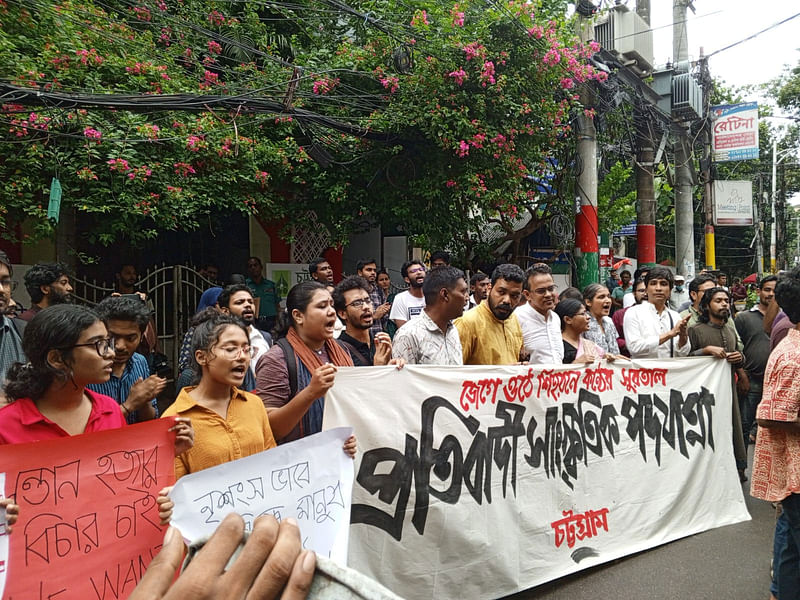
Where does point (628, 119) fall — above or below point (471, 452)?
above

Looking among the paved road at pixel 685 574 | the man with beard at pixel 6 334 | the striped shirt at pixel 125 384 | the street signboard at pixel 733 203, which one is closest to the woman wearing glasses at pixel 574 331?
the paved road at pixel 685 574

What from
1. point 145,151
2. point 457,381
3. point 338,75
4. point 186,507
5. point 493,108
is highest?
point 338,75

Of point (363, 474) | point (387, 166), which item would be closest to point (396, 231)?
point (387, 166)

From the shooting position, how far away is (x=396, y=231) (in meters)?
13.9

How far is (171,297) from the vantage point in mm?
8250

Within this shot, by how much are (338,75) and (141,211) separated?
4217 mm

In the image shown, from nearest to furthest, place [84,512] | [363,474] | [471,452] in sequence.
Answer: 1. [84,512]
2. [363,474]
3. [471,452]

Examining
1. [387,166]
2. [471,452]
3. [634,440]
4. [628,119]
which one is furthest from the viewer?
[628,119]

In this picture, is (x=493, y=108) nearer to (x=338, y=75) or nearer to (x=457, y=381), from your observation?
(x=338, y=75)

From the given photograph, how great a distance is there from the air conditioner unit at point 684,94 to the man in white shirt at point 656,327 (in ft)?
35.1

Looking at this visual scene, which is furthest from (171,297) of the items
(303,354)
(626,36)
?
(626,36)

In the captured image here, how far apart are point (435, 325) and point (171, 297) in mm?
5243

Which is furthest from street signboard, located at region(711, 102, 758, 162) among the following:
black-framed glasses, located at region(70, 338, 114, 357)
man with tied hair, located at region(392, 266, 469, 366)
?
black-framed glasses, located at region(70, 338, 114, 357)

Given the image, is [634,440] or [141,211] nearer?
[634,440]
